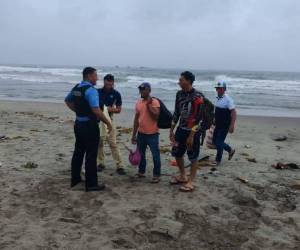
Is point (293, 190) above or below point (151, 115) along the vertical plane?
below

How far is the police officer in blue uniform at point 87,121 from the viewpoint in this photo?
597cm

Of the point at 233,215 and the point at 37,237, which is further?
the point at 233,215

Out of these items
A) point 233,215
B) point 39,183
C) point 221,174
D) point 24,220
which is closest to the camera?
point 24,220

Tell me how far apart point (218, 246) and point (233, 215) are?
0.85 metres

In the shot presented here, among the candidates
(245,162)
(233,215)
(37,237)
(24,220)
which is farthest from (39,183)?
(245,162)

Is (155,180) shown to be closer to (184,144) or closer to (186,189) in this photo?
(186,189)

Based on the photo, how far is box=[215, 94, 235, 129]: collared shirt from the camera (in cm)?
802

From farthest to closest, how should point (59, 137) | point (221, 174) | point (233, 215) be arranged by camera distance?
1. point (59, 137)
2. point (221, 174)
3. point (233, 215)

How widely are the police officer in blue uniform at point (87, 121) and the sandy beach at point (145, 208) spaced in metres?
0.26

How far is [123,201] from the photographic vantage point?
586cm

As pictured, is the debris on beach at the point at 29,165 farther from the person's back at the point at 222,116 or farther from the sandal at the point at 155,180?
the person's back at the point at 222,116

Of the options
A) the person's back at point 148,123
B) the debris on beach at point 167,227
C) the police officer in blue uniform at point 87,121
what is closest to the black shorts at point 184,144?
the person's back at point 148,123

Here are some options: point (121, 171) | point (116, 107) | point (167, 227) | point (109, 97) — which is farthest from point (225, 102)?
point (167, 227)

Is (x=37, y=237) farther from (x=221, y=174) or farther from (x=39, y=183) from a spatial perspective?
(x=221, y=174)
